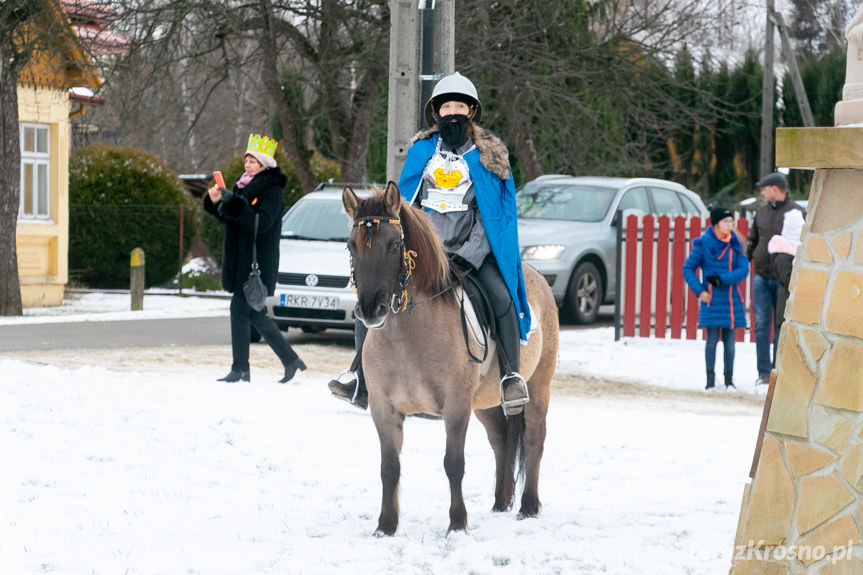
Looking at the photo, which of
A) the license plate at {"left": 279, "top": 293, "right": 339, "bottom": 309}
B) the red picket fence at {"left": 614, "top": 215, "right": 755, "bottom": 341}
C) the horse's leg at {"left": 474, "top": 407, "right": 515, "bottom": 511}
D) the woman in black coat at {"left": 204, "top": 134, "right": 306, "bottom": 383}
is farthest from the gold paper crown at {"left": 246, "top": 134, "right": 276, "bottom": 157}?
the red picket fence at {"left": 614, "top": 215, "right": 755, "bottom": 341}

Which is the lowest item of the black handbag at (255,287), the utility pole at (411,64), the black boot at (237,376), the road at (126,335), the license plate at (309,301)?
the road at (126,335)

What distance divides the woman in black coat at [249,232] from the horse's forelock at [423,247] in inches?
192

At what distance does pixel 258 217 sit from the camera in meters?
10.7

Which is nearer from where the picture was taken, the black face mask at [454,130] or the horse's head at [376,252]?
the horse's head at [376,252]

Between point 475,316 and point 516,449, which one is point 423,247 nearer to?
point 475,316

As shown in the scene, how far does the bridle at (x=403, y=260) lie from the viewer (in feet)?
18.2

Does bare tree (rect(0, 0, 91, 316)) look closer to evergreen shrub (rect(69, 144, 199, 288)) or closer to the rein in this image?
evergreen shrub (rect(69, 144, 199, 288))

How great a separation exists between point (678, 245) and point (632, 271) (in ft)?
2.21

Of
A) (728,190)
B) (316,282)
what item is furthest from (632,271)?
(728,190)

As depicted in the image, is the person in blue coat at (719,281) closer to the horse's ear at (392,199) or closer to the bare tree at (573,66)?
the horse's ear at (392,199)

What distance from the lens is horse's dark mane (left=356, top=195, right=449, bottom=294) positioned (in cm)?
578

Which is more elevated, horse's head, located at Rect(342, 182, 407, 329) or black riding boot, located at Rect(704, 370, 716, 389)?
horse's head, located at Rect(342, 182, 407, 329)

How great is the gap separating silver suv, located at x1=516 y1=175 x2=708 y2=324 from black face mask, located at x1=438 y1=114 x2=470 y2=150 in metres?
9.87

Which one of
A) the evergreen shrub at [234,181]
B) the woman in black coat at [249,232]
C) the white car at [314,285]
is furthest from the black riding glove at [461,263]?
the evergreen shrub at [234,181]
